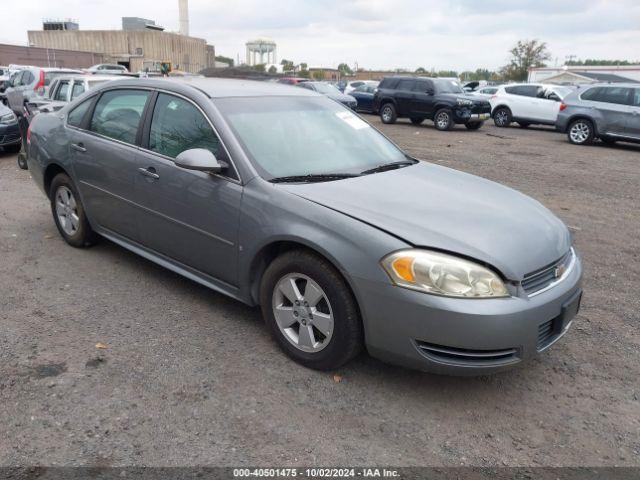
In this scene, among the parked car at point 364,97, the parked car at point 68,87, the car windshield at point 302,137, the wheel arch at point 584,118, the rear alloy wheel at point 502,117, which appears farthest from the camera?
the parked car at point 364,97

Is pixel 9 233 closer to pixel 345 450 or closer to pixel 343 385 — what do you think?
pixel 343 385

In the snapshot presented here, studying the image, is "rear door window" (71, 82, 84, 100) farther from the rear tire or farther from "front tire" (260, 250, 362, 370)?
the rear tire

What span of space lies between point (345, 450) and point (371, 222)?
3.79ft

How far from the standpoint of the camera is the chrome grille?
2.88m

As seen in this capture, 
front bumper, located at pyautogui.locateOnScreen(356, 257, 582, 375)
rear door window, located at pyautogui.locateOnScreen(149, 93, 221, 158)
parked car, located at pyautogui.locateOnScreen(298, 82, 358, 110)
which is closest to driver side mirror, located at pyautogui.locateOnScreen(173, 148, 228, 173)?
rear door window, located at pyautogui.locateOnScreen(149, 93, 221, 158)

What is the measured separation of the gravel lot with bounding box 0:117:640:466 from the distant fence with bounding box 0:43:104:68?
56238mm

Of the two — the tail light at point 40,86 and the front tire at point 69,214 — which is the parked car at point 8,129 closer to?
the tail light at point 40,86

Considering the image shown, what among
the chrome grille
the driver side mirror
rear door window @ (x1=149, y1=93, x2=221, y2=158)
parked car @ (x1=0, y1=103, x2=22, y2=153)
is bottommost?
parked car @ (x1=0, y1=103, x2=22, y2=153)

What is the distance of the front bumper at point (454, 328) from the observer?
8.87 feet

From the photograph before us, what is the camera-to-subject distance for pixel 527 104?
65.4ft

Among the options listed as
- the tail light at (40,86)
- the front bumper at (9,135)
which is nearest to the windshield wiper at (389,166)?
the front bumper at (9,135)

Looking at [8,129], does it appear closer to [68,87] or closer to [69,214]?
[68,87]

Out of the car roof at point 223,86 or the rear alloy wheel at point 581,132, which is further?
the rear alloy wheel at point 581,132

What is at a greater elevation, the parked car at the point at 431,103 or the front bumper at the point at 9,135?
the parked car at the point at 431,103
